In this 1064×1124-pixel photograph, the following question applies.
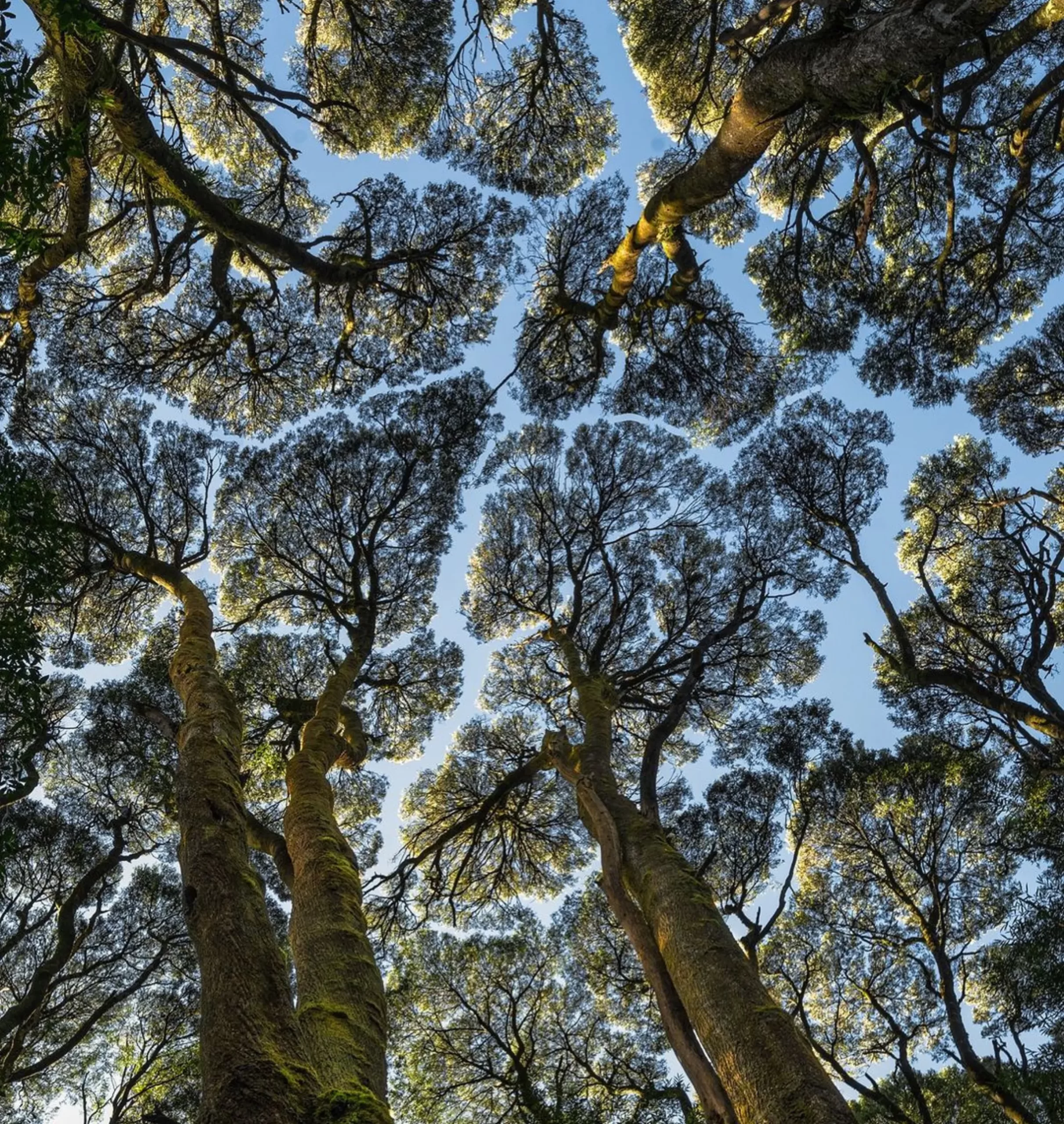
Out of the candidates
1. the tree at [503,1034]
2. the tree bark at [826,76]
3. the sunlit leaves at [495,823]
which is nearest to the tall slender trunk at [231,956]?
the tree bark at [826,76]

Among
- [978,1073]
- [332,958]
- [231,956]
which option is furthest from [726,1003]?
[978,1073]

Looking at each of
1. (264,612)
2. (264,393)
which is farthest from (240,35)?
(264,612)

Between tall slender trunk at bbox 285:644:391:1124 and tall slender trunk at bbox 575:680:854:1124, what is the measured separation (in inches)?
85.8

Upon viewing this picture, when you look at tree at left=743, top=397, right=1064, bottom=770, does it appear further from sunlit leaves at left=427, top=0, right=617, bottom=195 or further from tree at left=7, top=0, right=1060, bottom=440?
sunlit leaves at left=427, top=0, right=617, bottom=195

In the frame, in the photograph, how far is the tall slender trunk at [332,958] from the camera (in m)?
3.29

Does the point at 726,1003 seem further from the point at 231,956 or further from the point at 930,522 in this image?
the point at 930,522

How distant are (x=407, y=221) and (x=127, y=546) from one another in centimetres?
654

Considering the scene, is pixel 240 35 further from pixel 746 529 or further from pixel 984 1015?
pixel 984 1015

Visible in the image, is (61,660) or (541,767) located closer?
(541,767)

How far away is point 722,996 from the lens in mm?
4945

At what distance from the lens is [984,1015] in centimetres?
1172

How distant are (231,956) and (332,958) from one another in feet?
4.82

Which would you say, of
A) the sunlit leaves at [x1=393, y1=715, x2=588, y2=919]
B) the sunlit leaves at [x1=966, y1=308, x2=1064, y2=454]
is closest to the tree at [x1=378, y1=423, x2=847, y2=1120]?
the sunlit leaves at [x1=393, y1=715, x2=588, y2=919]

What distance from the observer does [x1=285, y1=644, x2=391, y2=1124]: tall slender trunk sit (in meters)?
3.29
